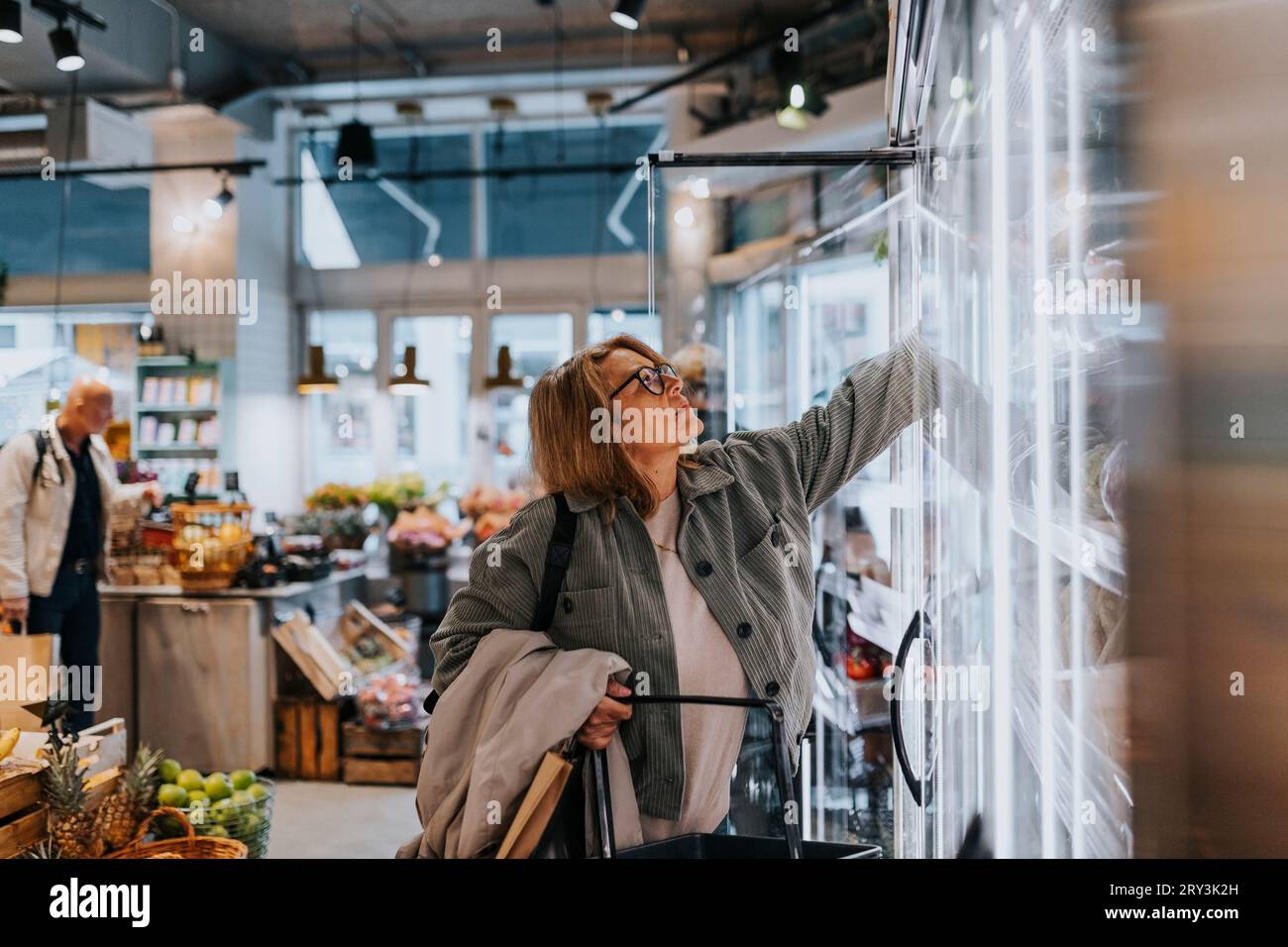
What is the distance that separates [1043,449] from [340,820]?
3176mm

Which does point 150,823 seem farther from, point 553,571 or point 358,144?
point 358,144

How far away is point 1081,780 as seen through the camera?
0.95 m

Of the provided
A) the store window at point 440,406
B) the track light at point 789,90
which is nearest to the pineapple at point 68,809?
the track light at point 789,90

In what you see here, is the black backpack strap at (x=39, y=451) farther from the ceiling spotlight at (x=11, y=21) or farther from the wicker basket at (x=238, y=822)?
the wicker basket at (x=238, y=822)

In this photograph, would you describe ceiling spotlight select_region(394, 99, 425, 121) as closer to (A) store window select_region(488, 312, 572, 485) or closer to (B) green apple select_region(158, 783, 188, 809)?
(A) store window select_region(488, 312, 572, 485)

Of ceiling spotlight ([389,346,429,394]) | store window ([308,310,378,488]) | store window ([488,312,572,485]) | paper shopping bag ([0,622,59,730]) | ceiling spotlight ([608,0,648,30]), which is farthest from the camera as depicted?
store window ([308,310,378,488])

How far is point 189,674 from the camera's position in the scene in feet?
12.5

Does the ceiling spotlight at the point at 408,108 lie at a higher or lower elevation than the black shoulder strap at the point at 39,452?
higher

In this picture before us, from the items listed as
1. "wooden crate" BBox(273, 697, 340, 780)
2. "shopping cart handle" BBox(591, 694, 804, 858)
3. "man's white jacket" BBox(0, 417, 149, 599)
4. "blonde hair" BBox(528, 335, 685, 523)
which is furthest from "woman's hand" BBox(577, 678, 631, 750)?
"wooden crate" BBox(273, 697, 340, 780)

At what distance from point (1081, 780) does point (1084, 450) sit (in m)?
0.36

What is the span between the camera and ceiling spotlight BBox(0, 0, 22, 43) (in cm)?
202

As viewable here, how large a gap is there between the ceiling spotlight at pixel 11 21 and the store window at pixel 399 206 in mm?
4349

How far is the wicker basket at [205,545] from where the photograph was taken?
3801mm

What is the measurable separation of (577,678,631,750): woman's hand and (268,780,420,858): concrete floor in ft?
6.82
